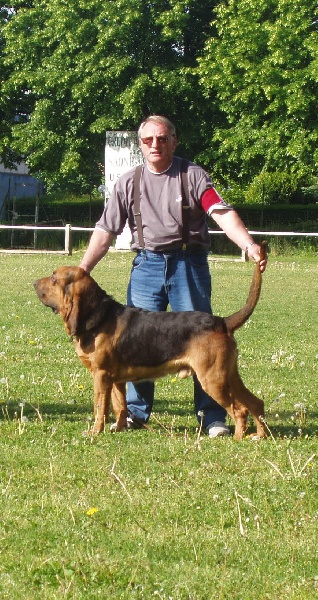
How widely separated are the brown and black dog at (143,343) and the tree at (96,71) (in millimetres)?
29094

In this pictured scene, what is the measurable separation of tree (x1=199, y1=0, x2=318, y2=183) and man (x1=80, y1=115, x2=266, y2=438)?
26.2 m

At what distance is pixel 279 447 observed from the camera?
639 cm

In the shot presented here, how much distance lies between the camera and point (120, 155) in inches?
1438

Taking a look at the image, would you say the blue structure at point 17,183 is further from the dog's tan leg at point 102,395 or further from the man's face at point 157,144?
the dog's tan leg at point 102,395

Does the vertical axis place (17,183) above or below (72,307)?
above

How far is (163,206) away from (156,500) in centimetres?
275

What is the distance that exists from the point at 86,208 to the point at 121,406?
36.5 metres

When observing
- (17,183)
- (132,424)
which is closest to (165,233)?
(132,424)

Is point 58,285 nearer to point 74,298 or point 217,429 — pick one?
point 74,298

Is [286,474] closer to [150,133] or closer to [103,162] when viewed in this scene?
[150,133]

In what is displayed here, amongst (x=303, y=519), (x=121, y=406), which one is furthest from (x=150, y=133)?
(x=303, y=519)

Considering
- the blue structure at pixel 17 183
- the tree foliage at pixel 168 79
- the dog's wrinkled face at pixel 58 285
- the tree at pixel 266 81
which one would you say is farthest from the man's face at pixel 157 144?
the blue structure at pixel 17 183

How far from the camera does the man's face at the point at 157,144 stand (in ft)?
23.6

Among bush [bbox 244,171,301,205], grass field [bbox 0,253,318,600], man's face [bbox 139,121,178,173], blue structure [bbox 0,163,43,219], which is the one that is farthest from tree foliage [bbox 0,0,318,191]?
man's face [bbox 139,121,178,173]
